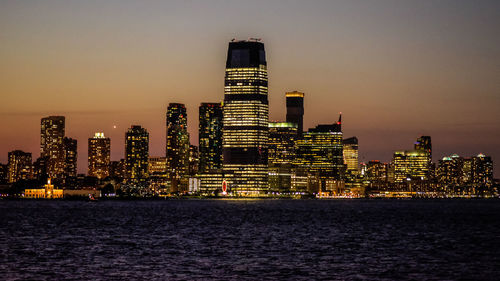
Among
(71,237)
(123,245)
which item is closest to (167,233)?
(71,237)

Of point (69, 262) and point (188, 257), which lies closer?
point (69, 262)

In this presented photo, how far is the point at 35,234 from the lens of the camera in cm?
11112

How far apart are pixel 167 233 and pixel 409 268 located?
168ft

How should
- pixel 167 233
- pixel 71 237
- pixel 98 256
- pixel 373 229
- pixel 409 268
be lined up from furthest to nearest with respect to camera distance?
pixel 373 229, pixel 167 233, pixel 71 237, pixel 98 256, pixel 409 268

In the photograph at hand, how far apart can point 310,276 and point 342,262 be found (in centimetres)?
1123

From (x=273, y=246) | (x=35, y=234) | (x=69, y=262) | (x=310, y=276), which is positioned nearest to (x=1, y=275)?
(x=69, y=262)

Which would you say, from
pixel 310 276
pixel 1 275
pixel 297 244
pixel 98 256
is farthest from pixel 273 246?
pixel 1 275

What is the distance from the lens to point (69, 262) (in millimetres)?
71625

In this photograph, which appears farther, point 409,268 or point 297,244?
point 297,244

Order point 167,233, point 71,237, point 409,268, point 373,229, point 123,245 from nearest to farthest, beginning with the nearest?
point 409,268
point 123,245
point 71,237
point 167,233
point 373,229

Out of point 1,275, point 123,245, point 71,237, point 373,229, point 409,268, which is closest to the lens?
point 1,275

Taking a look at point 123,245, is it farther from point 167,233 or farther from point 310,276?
point 310,276

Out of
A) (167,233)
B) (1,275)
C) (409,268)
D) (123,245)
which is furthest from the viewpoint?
(167,233)

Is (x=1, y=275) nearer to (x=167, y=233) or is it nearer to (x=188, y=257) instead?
Answer: (x=188, y=257)
